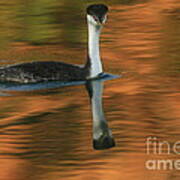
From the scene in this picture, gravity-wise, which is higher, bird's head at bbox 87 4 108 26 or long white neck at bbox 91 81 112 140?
bird's head at bbox 87 4 108 26

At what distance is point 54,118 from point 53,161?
190cm

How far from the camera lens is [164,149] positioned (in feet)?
38.6

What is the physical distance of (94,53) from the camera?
15656mm

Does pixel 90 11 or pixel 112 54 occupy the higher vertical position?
pixel 90 11

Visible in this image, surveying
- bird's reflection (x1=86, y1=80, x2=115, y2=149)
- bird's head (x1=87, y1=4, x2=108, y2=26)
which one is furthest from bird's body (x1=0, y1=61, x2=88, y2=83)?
bird's head (x1=87, y1=4, x2=108, y2=26)

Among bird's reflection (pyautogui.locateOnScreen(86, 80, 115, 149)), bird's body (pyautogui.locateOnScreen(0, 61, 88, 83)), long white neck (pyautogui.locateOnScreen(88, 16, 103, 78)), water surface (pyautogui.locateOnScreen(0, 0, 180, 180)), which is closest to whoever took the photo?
water surface (pyautogui.locateOnScreen(0, 0, 180, 180))

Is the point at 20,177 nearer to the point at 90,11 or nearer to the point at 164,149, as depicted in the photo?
the point at 164,149

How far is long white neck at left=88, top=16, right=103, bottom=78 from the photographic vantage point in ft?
50.8

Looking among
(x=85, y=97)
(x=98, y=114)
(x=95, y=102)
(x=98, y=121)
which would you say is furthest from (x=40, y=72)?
(x=98, y=121)

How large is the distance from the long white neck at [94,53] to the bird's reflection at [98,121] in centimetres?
29

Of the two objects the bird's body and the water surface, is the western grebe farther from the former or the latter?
the water surface

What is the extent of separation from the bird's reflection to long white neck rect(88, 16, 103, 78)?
0.29 meters

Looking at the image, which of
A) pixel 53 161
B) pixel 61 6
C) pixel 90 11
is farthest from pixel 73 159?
pixel 61 6

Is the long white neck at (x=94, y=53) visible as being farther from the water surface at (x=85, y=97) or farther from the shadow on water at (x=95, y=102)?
the water surface at (x=85, y=97)
